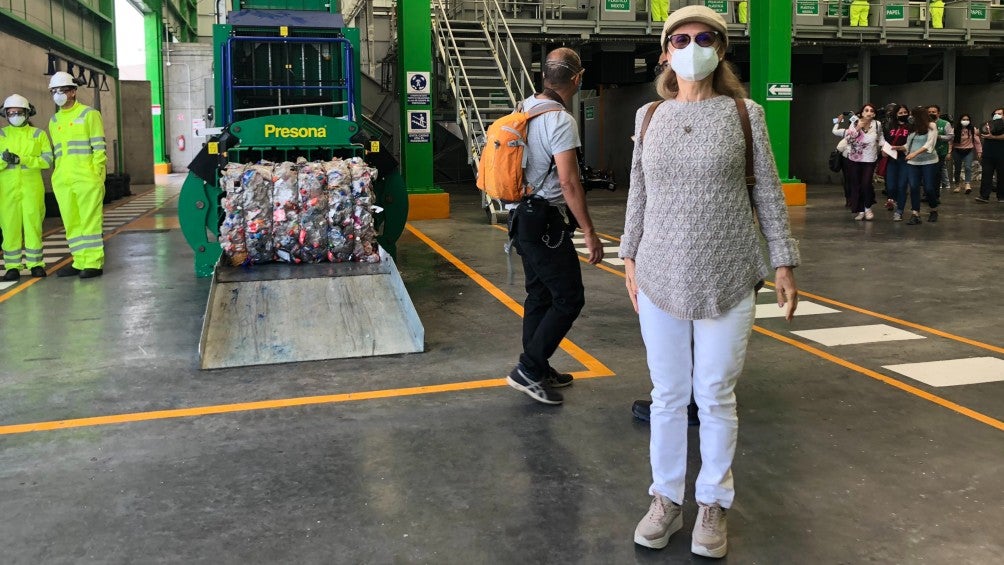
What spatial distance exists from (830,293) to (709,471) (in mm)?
5907

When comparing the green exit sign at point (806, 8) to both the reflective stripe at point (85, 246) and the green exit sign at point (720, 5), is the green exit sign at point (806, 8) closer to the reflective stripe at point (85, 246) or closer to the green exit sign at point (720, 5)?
the green exit sign at point (720, 5)

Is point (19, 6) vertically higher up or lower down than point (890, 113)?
higher up

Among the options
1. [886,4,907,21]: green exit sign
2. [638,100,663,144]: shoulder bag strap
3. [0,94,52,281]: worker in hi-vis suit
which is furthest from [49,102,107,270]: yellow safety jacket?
[886,4,907,21]: green exit sign

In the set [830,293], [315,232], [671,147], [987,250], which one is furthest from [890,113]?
[671,147]

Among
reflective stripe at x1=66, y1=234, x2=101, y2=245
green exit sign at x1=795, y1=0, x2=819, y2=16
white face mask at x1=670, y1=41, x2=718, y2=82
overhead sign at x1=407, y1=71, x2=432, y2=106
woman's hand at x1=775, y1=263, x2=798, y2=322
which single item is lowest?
reflective stripe at x1=66, y1=234, x2=101, y2=245

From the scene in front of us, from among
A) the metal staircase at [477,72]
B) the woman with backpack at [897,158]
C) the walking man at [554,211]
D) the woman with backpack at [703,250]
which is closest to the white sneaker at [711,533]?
the woman with backpack at [703,250]

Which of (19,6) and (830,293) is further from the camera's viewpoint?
(19,6)

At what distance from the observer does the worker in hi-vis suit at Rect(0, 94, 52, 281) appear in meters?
9.38

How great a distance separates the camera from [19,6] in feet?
49.9

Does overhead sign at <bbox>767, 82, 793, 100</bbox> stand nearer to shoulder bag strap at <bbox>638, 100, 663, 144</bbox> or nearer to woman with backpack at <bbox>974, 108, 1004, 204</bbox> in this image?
woman with backpack at <bbox>974, 108, 1004, 204</bbox>

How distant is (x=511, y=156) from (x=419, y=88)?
11.9 m

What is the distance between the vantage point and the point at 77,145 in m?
9.42

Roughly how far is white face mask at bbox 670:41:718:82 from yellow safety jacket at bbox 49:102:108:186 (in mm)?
7998

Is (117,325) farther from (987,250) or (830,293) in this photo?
(987,250)
